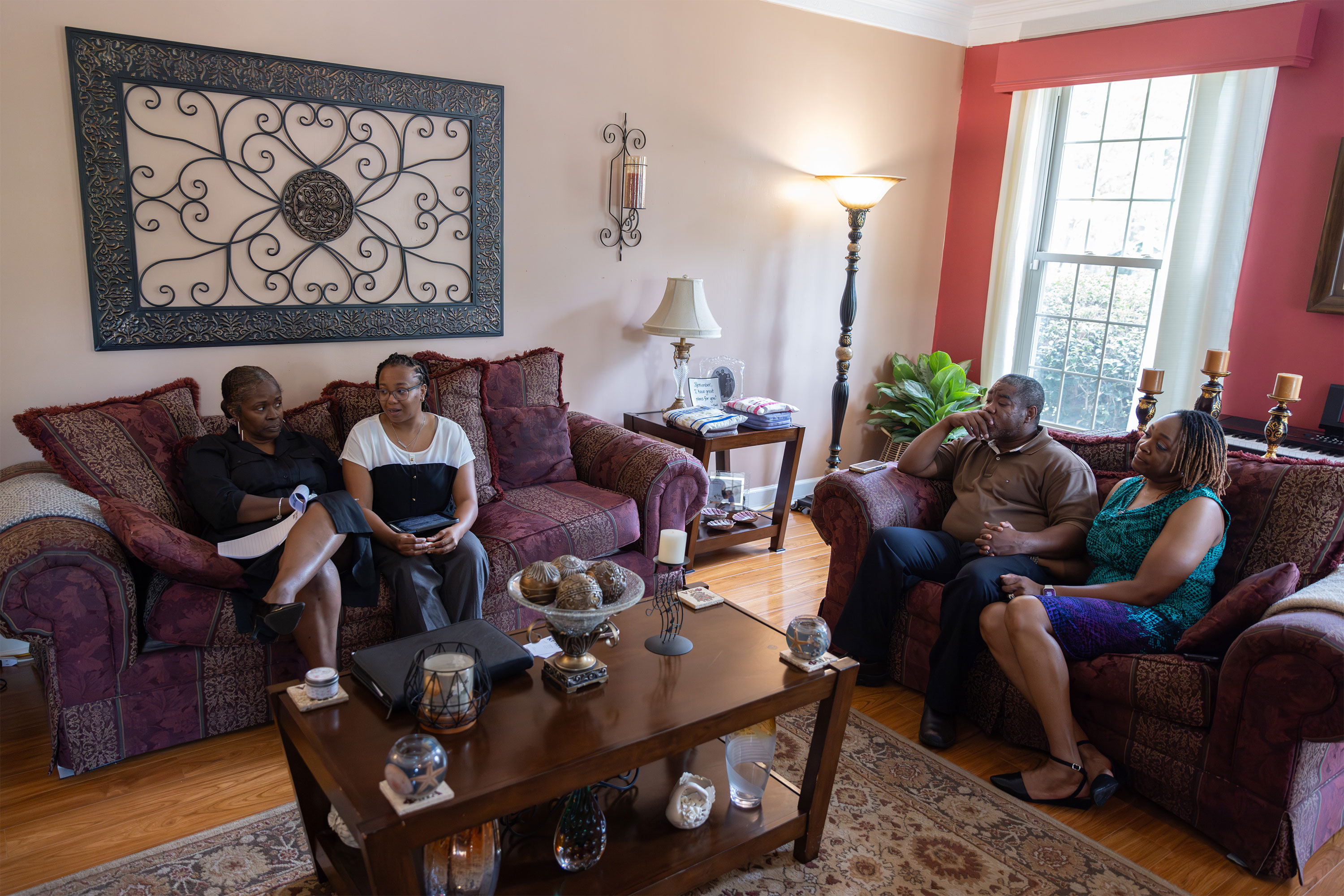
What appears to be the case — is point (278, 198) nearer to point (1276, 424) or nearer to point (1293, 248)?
point (1276, 424)

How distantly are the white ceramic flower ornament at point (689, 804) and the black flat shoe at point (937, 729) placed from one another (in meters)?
0.93

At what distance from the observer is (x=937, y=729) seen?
2586 millimetres

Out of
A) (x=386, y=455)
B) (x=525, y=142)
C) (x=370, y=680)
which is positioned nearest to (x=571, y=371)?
(x=525, y=142)

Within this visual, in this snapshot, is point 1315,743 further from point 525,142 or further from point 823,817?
point 525,142

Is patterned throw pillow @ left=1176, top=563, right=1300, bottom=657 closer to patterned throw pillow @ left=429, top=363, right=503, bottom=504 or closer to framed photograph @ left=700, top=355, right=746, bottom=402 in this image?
patterned throw pillow @ left=429, top=363, right=503, bottom=504

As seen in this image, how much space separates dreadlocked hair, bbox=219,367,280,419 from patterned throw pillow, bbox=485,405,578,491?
34.2 inches

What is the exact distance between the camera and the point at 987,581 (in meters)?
2.57

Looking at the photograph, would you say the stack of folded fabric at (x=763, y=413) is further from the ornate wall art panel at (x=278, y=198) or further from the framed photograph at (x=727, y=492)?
the ornate wall art panel at (x=278, y=198)

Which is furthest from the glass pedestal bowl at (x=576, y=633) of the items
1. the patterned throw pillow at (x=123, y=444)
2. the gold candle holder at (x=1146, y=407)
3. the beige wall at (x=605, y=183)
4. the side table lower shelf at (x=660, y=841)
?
the gold candle holder at (x=1146, y=407)

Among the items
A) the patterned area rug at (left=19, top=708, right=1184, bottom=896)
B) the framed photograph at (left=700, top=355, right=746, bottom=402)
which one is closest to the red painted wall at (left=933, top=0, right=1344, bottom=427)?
the framed photograph at (left=700, top=355, right=746, bottom=402)

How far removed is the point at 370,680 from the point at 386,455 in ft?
3.86

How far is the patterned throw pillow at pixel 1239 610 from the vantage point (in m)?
2.18

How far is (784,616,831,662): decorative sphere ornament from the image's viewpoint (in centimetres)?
198

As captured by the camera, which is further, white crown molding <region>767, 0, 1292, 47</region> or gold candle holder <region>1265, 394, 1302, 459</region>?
white crown molding <region>767, 0, 1292, 47</region>
